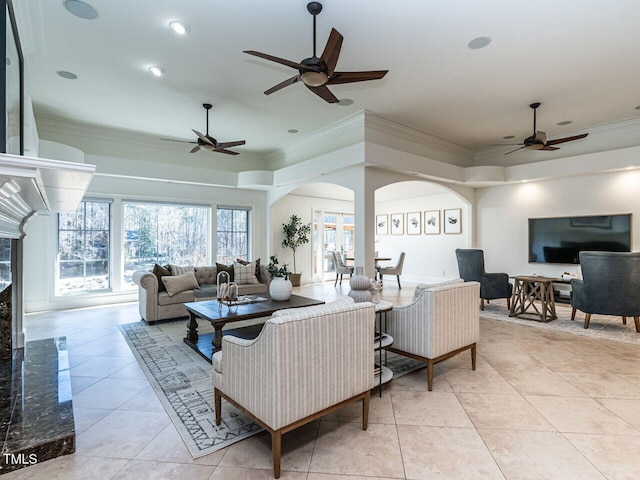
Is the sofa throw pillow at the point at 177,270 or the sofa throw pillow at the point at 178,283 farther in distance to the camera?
the sofa throw pillow at the point at 177,270

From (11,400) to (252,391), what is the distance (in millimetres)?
1811

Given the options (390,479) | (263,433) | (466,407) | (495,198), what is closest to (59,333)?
(263,433)

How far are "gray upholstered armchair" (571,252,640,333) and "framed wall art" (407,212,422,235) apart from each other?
4764mm

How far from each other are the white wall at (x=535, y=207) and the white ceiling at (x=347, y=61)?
114cm

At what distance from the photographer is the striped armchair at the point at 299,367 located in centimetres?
180

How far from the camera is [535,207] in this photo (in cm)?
694

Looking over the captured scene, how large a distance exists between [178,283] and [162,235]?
2.52 metres

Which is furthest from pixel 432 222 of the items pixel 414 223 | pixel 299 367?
pixel 299 367

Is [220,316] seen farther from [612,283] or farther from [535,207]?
[535,207]

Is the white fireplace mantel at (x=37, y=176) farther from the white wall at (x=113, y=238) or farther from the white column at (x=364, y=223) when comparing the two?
the white wall at (x=113, y=238)

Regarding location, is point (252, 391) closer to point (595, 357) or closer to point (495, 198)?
point (595, 357)

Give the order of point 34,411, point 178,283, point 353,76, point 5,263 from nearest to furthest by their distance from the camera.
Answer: point 34,411, point 353,76, point 5,263, point 178,283

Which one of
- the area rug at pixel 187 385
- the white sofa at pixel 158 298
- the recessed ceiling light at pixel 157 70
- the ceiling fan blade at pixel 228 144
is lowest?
the area rug at pixel 187 385

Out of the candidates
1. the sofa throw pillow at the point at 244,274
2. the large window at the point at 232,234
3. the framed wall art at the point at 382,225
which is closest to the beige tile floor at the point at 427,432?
the sofa throw pillow at the point at 244,274
